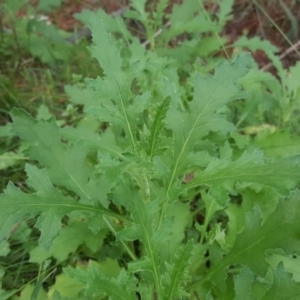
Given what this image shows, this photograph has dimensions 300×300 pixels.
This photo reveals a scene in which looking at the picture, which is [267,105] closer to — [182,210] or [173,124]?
[182,210]

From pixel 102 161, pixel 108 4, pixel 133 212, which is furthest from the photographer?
pixel 108 4

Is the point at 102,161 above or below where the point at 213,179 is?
above

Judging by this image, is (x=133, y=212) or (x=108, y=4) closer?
(x=133, y=212)

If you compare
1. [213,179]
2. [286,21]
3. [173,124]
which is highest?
[173,124]

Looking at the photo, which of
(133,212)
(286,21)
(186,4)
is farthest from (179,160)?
(286,21)

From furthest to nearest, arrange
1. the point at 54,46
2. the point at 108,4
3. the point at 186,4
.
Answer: the point at 108,4, the point at 54,46, the point at 186,4

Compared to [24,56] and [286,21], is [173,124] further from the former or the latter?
[286,21]

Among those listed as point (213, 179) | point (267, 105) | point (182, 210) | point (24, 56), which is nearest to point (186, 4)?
point (267, 105)

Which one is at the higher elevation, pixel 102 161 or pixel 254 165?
pixel 102 161

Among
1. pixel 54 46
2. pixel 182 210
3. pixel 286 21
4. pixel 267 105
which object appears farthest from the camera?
pixel 286 21
